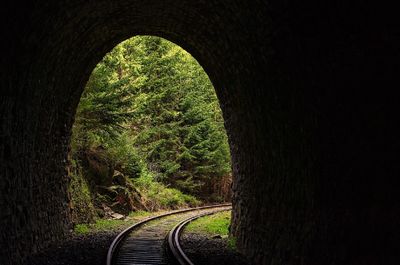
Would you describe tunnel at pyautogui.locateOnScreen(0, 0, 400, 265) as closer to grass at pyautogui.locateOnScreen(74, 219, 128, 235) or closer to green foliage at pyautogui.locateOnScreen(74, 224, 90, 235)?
green foliage at pyautogui.locateOnScreen(74, 224, 90, 235)

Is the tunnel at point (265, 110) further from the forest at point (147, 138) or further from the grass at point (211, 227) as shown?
the forest at point (147, 138)

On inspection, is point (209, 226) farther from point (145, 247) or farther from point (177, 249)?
point (177, 249)

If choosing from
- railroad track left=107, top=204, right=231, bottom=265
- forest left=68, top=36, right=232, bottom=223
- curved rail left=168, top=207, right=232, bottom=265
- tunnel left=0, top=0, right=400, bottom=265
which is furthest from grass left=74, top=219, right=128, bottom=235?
curved rail left=168, top=207, right=232, bottom=265

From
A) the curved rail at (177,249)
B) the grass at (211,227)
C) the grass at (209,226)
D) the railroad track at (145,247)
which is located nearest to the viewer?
the curved rail at (177,249)

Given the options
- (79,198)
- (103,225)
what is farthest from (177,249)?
(79,198)

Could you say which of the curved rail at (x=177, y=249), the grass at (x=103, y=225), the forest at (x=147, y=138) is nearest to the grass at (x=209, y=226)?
the curved rail at (x=177, y=249)

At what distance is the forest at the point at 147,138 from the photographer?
1494cm

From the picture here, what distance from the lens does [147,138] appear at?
25.0 meters

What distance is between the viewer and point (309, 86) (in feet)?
20.3

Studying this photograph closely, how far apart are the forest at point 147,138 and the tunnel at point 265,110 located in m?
2.46

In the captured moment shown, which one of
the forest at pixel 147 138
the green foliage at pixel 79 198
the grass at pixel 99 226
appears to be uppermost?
the forest at pixel 147 138

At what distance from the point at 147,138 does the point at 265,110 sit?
17238 millimetres

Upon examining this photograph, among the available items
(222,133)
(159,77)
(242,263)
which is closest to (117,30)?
(242,263)

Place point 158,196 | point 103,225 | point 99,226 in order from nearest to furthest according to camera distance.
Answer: point 99,226 < point 103,225 < point 158,196
